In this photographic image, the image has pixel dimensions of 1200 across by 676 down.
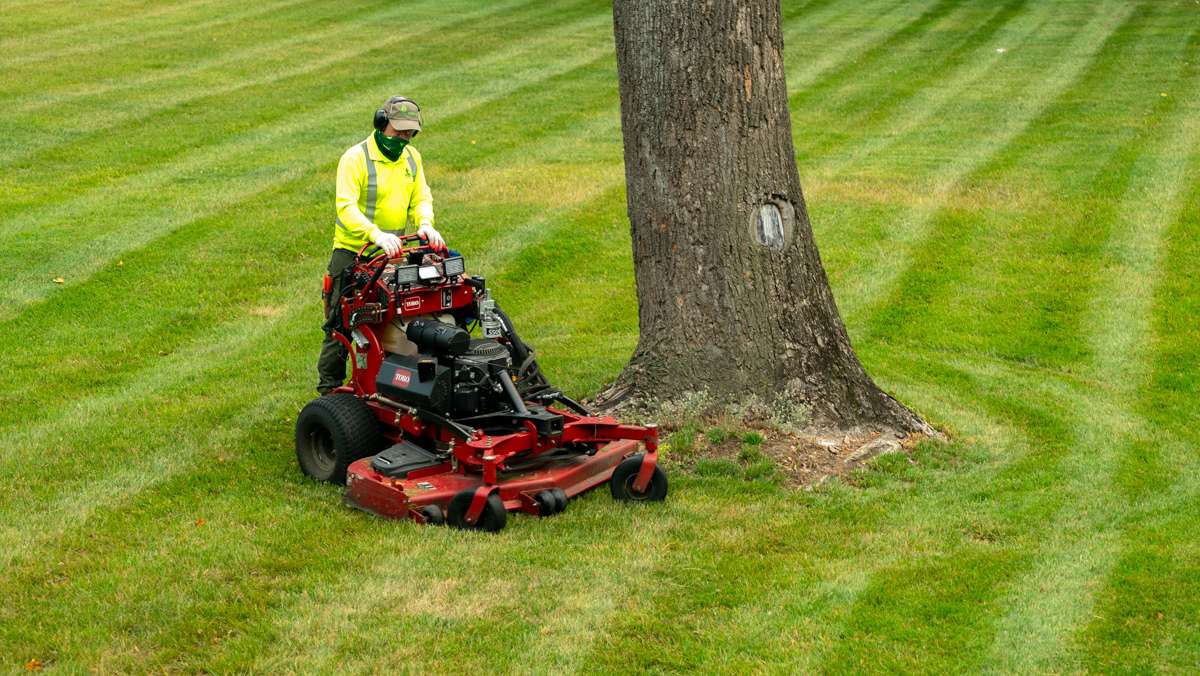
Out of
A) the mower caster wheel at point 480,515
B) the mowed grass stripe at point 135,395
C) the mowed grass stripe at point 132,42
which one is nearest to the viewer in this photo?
the mower caster wheel at point 480,515

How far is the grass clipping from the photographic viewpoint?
335 inches

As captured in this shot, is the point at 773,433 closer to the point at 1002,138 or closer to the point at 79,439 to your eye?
the point at 79,439

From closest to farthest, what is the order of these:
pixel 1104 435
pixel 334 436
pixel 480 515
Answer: pixel 480 515
pixel 334 436
pixel 1104 435

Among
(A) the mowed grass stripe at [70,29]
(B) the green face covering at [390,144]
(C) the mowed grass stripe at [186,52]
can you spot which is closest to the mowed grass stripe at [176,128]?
(C) the mowed grass stripe at [186,52]

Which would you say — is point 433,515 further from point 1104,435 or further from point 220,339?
point 220,339

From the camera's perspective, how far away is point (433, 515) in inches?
300

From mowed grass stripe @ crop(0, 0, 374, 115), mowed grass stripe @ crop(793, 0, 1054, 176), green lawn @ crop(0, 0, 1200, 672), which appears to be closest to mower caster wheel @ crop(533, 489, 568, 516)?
green lawn @ crop(0, 0, 1200, 672)

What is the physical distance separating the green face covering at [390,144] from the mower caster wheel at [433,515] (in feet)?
7.65

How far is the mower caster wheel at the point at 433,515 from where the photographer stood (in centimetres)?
763

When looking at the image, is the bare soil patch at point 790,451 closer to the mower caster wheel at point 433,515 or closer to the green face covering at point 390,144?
the mower caster wheel at point 433,515

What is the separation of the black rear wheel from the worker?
727mm

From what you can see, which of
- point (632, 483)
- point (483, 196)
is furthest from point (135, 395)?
point (483, 196)

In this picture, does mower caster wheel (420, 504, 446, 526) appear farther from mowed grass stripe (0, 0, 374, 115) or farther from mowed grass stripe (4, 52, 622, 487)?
mowed grass stripe (0, 0, 374, 115)

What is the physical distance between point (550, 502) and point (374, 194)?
237cm
